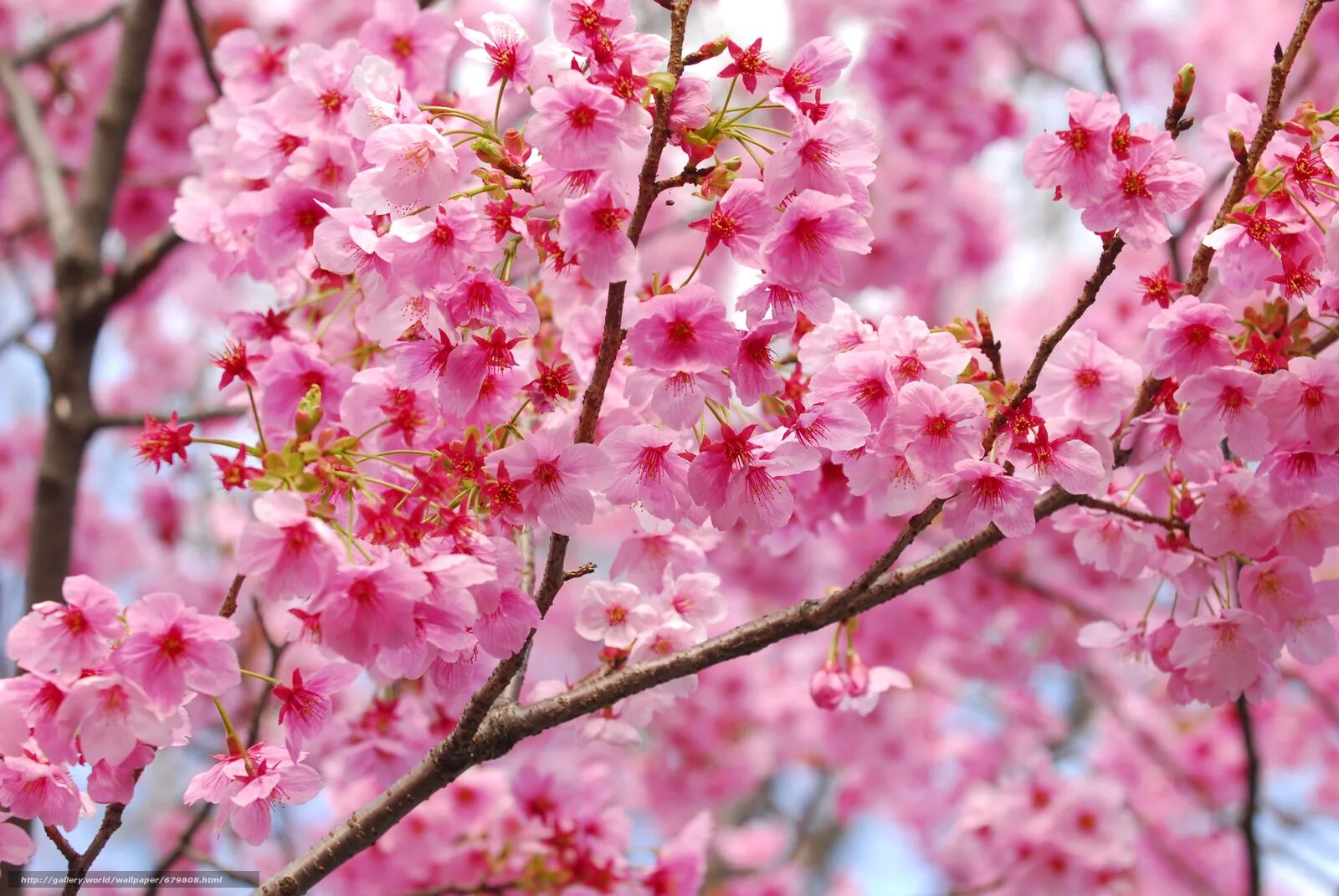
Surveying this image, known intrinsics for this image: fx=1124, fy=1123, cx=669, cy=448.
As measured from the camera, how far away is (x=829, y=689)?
1.70 metres

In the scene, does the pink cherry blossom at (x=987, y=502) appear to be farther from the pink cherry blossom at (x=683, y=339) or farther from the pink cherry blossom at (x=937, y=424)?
the pink cherry blossom at (x=683, y=339)

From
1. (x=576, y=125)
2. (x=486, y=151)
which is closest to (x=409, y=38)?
(x=486, y=151)

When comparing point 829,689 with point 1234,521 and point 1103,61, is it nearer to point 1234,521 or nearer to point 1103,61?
point 1234,521

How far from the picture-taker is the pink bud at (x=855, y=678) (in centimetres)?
170

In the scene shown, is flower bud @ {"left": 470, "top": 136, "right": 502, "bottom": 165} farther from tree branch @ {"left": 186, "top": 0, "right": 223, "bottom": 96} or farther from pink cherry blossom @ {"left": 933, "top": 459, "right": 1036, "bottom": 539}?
tree branch @ {"left": 186, "top": 0, "right": 223, "bottom": 96}

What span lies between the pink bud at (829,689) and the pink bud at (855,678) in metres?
0.01

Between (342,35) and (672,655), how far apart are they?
2.22 meters

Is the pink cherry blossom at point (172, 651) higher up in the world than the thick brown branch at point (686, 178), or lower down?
lower down

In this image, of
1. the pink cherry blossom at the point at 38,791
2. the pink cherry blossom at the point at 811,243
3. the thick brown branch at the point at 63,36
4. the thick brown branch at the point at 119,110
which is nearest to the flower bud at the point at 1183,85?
the pink cherry blossom at the point at 811,243

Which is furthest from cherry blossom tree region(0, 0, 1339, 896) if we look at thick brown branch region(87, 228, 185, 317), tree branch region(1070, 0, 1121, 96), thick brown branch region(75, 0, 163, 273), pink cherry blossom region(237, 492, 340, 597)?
tree branch region(1070, 0, 1121, 96)

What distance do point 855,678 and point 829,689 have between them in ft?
0.15

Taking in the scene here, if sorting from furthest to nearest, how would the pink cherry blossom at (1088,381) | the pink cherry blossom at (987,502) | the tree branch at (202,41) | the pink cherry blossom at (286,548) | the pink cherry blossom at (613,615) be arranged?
the tree branch at (202,41) < the pink cherry blossom at (613,615) < the pink cherry blossom at (1088,381) < the pink cherry blossom at (987,502) < the pink cherry blossom at (286,548)

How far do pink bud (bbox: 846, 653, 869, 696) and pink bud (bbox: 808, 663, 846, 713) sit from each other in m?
0.01

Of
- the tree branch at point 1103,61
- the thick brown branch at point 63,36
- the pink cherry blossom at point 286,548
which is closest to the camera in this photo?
the pink cherry blossom at point 286,548
